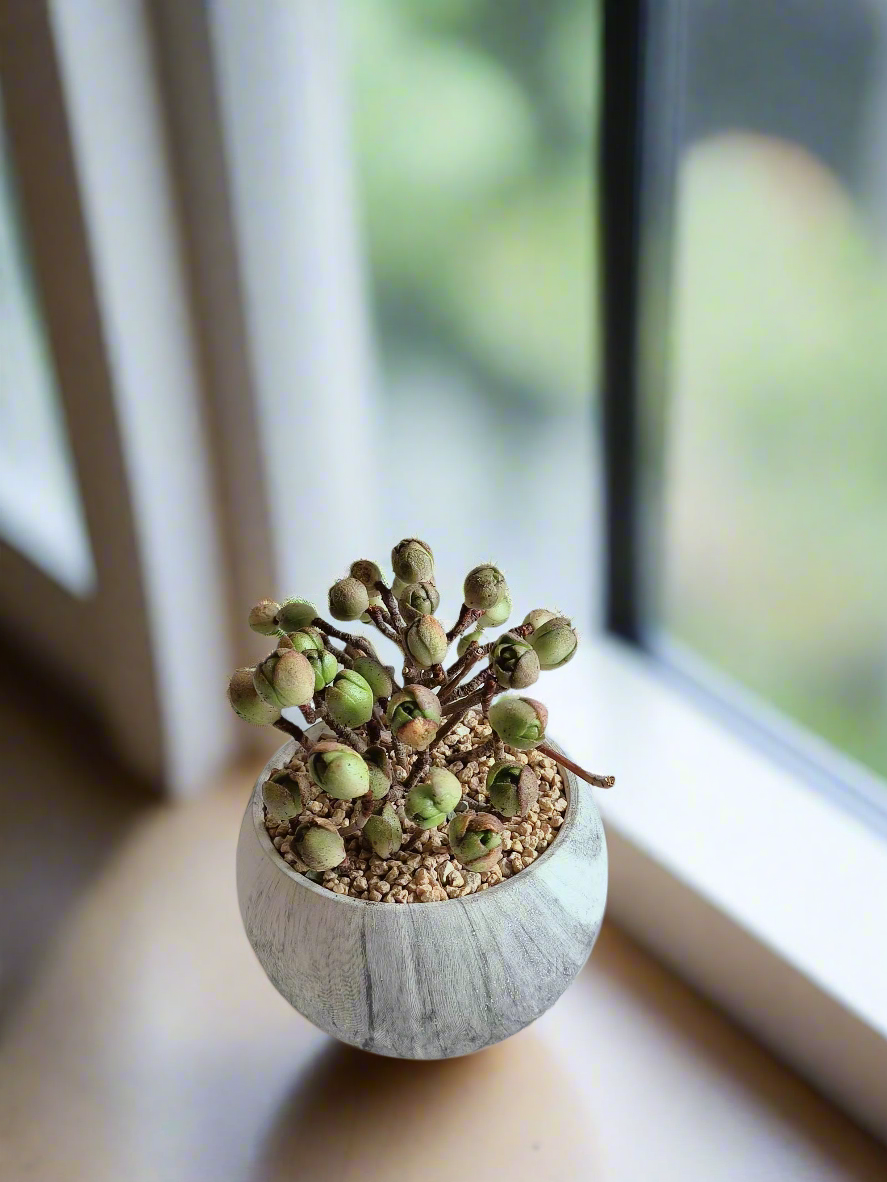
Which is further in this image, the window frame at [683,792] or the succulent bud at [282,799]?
the window frame at [683,792]

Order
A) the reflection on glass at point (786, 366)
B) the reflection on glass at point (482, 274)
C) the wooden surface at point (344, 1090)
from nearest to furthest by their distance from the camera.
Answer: the wooden surface at point (344, 1090)
the reflection on glass at point (786, 366)
the reflection on glass at point (482, 274)

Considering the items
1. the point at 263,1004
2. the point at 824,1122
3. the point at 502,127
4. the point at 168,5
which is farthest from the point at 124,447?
the point at 824,1122

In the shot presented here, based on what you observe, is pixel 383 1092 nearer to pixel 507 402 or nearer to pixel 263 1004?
pixel 263 1004

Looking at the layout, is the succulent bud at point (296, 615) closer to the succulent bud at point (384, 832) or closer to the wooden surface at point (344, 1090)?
the succulent bud at point (384, 832)

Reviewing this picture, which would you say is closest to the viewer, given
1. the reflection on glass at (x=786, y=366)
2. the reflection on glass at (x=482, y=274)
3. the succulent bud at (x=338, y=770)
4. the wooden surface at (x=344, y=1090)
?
the succulent bud at (x=338, y=770)

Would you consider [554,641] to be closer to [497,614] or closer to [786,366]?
[497,614]

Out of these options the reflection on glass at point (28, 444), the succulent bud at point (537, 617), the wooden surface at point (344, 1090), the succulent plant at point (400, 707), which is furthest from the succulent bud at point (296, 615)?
the reflection on glass at point (28, 444)

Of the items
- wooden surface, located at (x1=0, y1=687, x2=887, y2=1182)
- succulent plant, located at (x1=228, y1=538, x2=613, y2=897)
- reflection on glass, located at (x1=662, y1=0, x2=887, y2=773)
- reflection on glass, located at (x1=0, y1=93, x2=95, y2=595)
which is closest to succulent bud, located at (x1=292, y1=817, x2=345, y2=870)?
succulent plant, located at (x1=228, y1=538, x2=613, y2=897)
